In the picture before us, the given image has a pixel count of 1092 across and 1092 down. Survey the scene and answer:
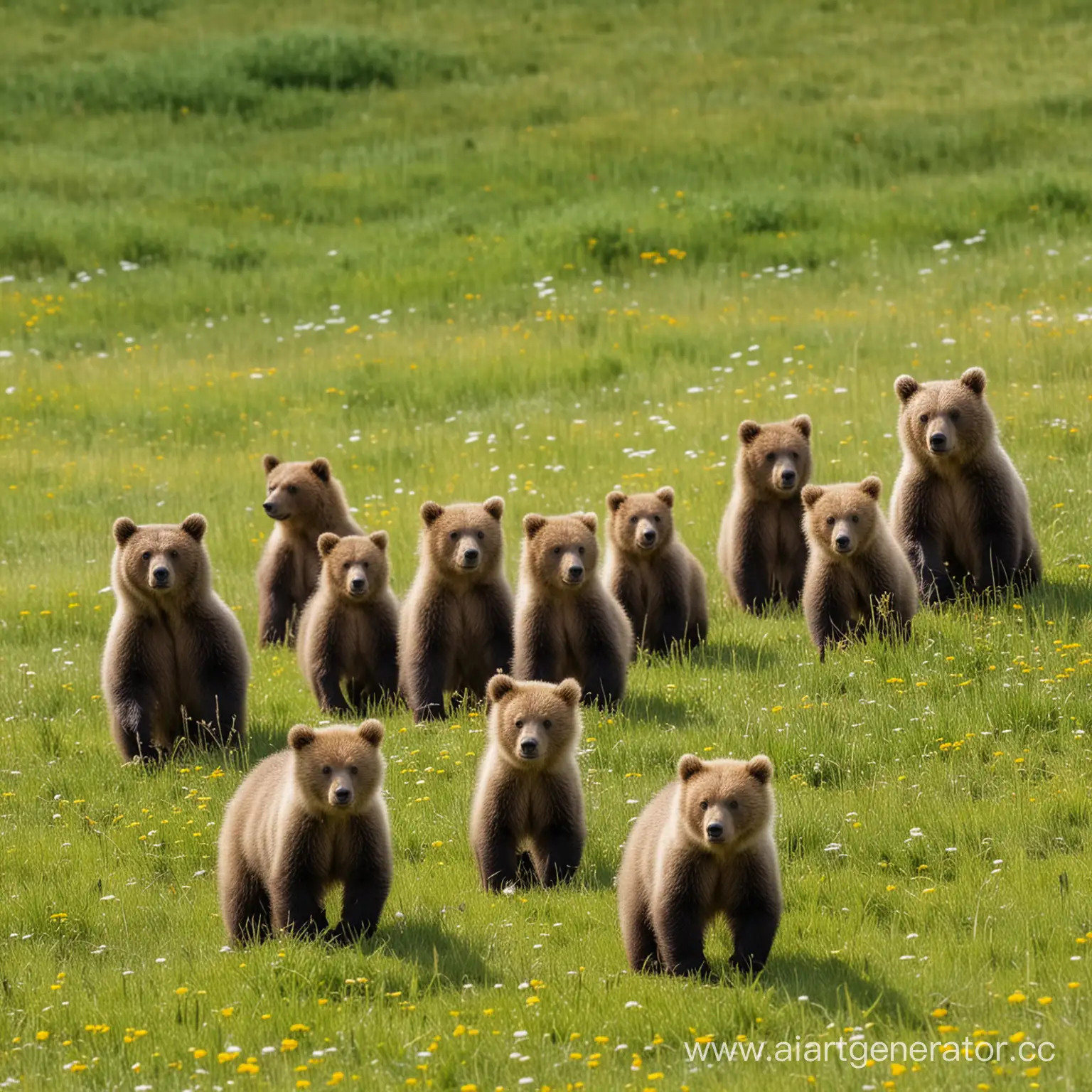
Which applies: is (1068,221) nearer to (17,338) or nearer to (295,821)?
(17,338)

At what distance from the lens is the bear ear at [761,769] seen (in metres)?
6.46

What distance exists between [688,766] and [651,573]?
512 centimetres

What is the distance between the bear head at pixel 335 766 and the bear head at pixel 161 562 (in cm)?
292

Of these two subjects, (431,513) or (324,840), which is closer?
(324,840)

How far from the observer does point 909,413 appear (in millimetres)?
11484

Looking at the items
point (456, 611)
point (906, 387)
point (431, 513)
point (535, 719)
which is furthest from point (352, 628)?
point (906, 387)

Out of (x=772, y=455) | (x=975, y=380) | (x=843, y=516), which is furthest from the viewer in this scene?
(x=772, y=455)

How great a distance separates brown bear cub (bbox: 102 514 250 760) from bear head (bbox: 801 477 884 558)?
353 centimetres

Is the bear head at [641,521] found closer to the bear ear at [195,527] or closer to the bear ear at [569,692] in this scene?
the bear ear at [195,527]

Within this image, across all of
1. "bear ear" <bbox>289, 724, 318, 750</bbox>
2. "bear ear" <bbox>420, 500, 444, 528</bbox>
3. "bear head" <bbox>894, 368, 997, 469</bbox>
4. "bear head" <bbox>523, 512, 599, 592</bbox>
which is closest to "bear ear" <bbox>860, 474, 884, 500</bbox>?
"bear head" <bbox>894, 368, 997, 469</bbox>

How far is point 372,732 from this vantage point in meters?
7.22

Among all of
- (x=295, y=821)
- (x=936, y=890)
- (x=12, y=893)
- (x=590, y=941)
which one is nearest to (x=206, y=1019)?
(x=295, y=821)

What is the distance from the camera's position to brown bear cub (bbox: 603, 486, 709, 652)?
37.8 ft

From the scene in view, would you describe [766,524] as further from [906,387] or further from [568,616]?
[568,616]
